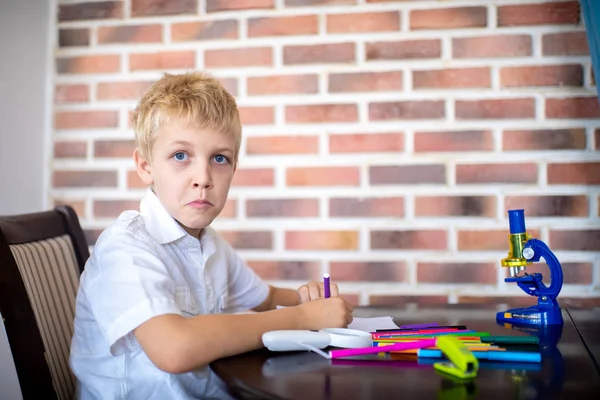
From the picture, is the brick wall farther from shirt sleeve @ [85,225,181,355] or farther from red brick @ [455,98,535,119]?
shirt sleeve @ [85,225,181,355]

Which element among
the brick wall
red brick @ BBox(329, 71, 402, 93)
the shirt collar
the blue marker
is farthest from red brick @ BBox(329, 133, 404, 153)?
the blue marker

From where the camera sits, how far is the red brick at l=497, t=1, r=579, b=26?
1737mm

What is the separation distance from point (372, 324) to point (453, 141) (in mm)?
727

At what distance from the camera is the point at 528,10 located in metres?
1.76

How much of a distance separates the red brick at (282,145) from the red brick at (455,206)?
0.33 meters

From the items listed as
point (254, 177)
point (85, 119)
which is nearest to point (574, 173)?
point (254, 177)

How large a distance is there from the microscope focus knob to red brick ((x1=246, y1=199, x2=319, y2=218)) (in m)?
0.71

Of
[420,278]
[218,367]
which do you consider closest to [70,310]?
[218,367]

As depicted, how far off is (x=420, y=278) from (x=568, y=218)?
43cm

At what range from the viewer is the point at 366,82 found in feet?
5.97

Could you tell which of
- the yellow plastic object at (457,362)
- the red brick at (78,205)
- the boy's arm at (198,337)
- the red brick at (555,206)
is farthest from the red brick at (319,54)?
the yellow plastic object at (457,362)

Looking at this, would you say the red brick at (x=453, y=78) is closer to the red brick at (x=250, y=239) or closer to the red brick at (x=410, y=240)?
the red brick at (x=410, y=240)

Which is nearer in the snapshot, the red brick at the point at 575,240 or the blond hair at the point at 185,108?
the blond hair at the point at 185,108

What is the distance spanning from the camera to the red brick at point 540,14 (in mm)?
1737
